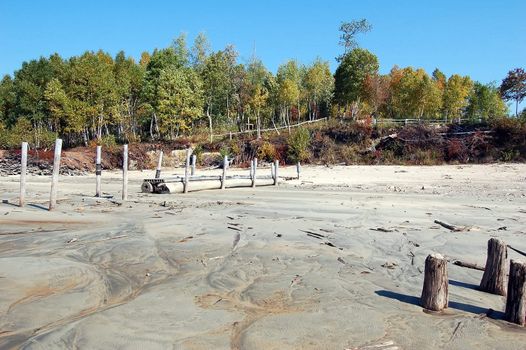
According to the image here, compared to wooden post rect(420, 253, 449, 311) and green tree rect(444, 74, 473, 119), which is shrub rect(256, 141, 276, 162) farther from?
wooden post rect(420, 253, 449, 311)

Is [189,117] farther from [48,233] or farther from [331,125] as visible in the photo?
[48,233]

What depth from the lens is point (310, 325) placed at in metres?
4.70

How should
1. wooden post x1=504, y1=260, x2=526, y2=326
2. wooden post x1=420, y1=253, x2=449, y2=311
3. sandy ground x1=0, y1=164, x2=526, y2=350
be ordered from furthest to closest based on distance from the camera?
1. wooden post x1=420, y1=253, x2=449, y2=311
2. wooden post x1=504, y1=260, x2=526, y2=326
3. sandy ground x1=0, y1=164, x2=526, y2=350

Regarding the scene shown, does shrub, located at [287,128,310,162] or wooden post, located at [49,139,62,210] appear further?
shrub, located at [287,128,310,162]

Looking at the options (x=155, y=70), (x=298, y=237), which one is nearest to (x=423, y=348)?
(x=298, y=237)

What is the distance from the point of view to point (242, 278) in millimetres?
6301

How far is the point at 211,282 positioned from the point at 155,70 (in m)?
46.0

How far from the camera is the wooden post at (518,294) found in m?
4.80

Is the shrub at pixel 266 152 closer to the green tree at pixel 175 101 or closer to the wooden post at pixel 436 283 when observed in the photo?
the green tree at pixel 175 101

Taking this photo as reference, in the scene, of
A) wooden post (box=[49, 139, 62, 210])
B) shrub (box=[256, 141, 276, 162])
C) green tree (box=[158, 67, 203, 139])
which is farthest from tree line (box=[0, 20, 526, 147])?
wooden post (box=[49, 139, 62, 210])

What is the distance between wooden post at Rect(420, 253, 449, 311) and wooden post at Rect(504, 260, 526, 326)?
0.67 metres

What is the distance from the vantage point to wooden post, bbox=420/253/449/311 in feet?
16.8

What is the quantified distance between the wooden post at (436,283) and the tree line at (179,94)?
131 feet

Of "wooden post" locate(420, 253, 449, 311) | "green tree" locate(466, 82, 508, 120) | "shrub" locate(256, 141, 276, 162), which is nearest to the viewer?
"wooden post" locate(420, 253, 449, 311)
